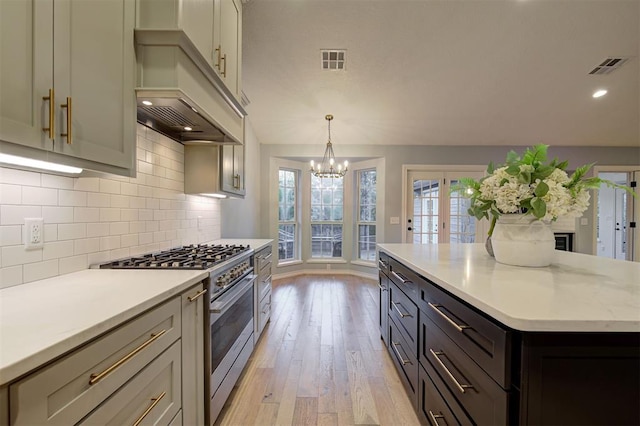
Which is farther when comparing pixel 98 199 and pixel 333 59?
pixel 333 59

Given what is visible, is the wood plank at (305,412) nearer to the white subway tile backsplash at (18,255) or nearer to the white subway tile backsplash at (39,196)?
the white subway tile backsplash at (18,255)

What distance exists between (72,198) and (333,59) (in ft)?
9.28

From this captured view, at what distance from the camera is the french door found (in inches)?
196

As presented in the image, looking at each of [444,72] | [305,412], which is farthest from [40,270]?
[444,72]

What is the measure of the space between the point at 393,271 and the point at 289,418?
3.84ft

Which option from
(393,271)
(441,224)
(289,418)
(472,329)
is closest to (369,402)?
(289,418)

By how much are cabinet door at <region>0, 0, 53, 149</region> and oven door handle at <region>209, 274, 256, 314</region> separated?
3.16 ft

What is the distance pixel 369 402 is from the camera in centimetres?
173

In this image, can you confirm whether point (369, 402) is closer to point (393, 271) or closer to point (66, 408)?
point (393, 271)

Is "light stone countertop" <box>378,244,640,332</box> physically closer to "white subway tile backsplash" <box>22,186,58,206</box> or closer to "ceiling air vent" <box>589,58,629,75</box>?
"white subway tile backsplash" <box>22,186,58,206</box>

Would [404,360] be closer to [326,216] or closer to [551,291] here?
[551,291]

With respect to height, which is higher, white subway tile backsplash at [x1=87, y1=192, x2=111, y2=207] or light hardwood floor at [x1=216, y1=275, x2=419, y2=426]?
white subway tile backsplash at [x1=87, y1=192, x2=111, y2=207]

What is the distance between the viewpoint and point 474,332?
922 mm

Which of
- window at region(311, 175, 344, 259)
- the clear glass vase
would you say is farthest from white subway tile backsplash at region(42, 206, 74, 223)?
window at region(311, 175, 344, 259)
